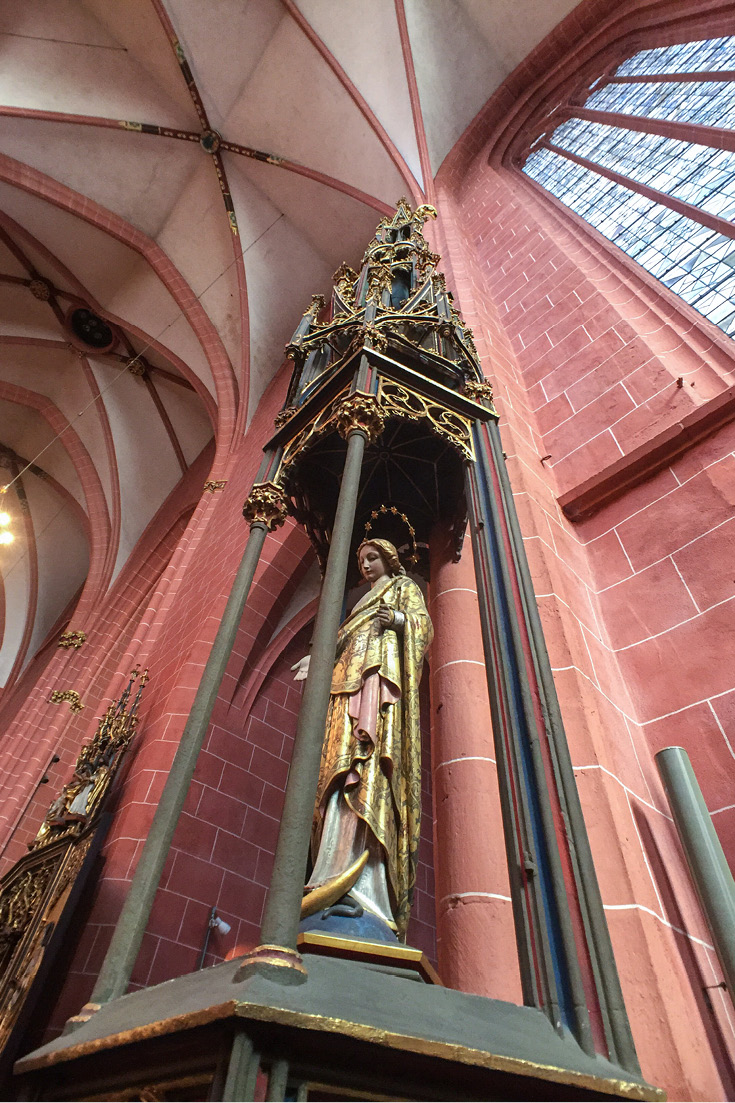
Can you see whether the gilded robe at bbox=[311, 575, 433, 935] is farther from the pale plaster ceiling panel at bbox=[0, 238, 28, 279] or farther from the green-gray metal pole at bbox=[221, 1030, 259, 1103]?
the pale plaster ceiling panel at bbox=[0, 238, 28, 279]

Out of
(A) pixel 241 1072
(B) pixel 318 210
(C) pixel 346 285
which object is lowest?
(A) pixel 241 1072

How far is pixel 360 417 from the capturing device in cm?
246

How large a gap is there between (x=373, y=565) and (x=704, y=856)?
1683 mm

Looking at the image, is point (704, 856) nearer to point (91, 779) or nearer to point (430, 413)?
point (430, 413)

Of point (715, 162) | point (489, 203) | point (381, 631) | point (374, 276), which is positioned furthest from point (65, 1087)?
point (489, 203)

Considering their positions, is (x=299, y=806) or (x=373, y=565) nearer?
(x=299, y=806)

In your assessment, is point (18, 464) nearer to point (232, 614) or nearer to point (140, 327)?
point (140, 327)

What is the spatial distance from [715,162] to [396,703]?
5.10m

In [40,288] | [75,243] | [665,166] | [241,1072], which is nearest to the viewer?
[241,1072]

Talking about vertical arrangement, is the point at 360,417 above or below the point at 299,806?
above

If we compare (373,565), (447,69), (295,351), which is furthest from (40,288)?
(373,565)

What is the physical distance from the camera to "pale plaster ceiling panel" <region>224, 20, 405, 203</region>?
7.98 metres

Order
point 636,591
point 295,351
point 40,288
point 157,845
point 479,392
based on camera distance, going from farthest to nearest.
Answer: point 40,288
point 295,351
point 479,392
point 636,591
point 157,845

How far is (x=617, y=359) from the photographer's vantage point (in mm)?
3809
